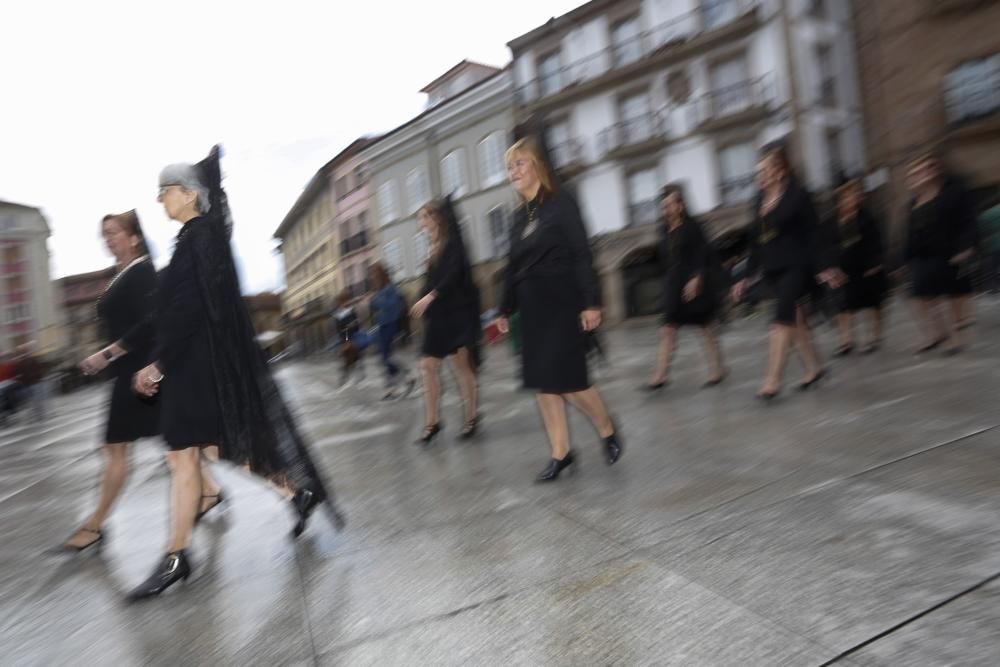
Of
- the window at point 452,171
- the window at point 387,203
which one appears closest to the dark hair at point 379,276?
the window at point 452,171

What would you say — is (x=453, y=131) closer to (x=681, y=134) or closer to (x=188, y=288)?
(x=681, y=134)

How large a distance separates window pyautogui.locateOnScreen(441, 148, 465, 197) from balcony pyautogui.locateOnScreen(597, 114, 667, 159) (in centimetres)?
716

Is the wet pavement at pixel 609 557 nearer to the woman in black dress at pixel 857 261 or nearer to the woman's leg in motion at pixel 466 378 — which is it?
the woman's leg in motion at pixel 466 378

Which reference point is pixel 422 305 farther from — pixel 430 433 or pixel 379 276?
pixel 379 276

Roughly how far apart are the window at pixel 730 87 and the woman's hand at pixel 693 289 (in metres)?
18.6

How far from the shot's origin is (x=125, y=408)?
3.70m

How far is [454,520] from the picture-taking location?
344cm

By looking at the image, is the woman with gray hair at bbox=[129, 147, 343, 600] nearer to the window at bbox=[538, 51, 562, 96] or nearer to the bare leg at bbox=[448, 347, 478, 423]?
the bare leg at bbox=[448, 347, 478, 423]

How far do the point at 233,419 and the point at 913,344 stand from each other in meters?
6.57

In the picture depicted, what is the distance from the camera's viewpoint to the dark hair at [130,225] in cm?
374

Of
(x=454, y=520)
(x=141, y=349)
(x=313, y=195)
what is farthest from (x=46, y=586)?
(x=313, y=195)

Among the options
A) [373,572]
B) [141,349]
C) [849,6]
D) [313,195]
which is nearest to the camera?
[373,572]

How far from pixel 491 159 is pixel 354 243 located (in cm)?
1545

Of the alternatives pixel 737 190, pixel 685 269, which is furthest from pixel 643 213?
pixel 685 269
